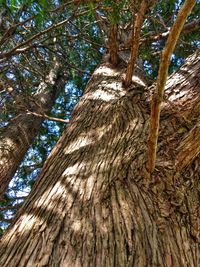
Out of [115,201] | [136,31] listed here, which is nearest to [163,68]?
[115,201]

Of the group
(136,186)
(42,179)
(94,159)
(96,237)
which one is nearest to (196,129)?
(136,186)

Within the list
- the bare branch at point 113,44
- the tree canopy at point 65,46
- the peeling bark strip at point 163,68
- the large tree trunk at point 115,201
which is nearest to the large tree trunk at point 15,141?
the tree canopy at point 65,46

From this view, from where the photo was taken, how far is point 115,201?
153 centimetres

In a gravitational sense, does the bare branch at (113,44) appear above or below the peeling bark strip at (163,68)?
above

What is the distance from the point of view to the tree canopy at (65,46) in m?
3.62

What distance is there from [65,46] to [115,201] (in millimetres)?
5167

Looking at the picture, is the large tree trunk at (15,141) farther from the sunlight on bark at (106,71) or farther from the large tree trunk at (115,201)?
the large tree trunk at (115,201)

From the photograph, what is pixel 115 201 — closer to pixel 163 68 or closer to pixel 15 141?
pixel 163 68

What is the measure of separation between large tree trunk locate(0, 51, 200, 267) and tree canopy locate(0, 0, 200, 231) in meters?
1.08

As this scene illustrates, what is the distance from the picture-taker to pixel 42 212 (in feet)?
5.02

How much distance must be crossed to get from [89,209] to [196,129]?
661mm

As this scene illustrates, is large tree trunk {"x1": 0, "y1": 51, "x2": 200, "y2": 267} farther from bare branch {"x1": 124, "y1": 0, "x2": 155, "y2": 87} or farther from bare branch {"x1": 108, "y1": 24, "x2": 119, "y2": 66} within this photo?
bare branch {"x1": 108, "y1": 24, "x2": 119, "y2": 66}

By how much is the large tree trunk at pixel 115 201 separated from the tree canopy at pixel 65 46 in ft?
3.54

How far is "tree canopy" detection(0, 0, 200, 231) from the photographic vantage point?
362cm
